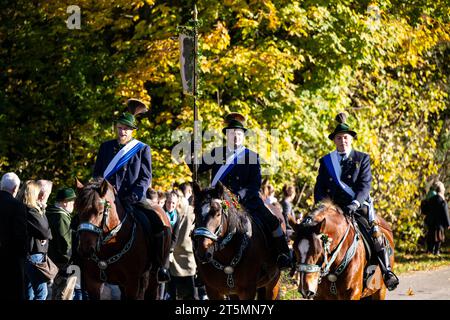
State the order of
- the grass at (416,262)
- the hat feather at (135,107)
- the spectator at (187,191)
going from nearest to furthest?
the hat feather at (135,107) → the spectator at (187,191) → the grass at (416,262)

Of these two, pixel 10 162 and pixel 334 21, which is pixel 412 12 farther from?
pixel 10 162

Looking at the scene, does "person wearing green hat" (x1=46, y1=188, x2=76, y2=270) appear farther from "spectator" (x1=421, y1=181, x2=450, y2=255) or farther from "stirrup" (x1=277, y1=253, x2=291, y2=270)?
"spectator" (x1=421, y1=181, x2=450, y2=255)

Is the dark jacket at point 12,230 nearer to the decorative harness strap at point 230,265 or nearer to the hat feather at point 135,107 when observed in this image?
the decorative harness strap at point 230,265

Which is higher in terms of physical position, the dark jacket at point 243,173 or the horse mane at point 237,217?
the dark jacket at point 243,173

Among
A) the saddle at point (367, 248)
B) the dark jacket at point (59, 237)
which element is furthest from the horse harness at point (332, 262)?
the dark jacket at point (59, 237)

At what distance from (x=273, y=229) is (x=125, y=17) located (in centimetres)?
848

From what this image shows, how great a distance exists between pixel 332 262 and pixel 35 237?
3.47 m

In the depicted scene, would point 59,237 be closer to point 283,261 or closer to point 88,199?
point 88,199

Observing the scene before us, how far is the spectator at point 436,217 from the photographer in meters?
22.5

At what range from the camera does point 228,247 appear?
386 inches

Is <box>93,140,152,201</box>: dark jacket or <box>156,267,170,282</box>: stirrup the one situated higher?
<box>93,140,152,201</box>: dark jacket

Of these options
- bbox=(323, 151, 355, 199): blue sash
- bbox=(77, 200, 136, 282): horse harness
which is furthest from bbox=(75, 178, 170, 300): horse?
bbox=(323, 151, 355, 199): blue sash

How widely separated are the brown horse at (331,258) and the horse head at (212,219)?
3.18ft

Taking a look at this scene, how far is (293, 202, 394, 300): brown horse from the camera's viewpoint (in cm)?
855
